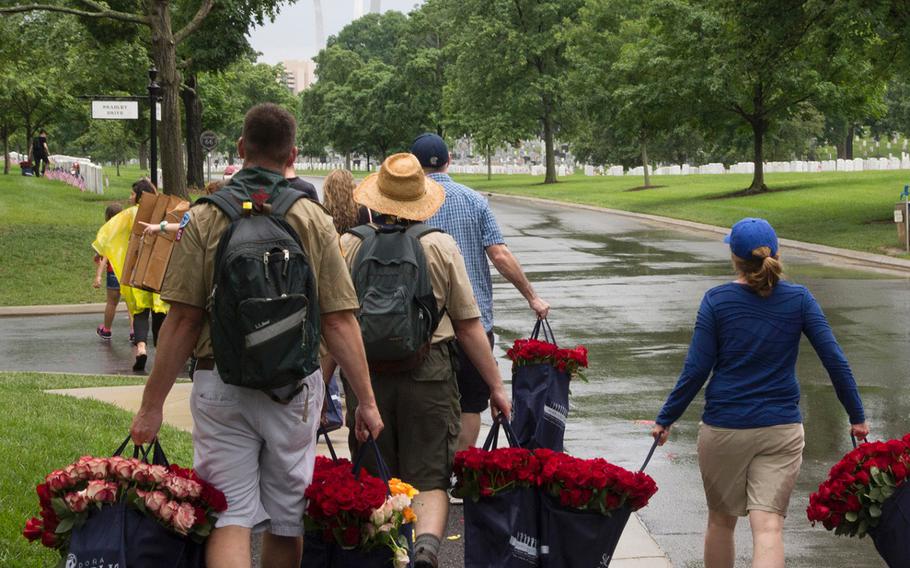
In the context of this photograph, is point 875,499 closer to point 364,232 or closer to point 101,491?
point 364,232

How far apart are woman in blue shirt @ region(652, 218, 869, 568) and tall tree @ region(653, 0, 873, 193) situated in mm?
22138

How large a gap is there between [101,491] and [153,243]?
257 inches

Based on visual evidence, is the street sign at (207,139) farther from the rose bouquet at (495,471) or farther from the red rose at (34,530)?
the red rose at (34,530)

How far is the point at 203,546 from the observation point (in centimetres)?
427

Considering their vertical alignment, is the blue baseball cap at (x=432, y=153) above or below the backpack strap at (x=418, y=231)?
above

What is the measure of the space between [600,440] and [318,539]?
5.07 metres

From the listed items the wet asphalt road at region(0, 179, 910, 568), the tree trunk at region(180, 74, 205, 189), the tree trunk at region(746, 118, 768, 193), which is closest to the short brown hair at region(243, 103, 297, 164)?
the wet asphalt road at region(0, 179, 910, 568)

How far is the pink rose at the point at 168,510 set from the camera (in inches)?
Answer: 158

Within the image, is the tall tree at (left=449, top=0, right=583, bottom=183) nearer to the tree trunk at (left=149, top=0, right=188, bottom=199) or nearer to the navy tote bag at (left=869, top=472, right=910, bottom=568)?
the tree trunk at (left=149, top=0, right=188, bottom=199)

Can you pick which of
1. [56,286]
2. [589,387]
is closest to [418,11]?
[56,286]

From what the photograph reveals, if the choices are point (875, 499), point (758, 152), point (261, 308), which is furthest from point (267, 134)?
point (758, 152)

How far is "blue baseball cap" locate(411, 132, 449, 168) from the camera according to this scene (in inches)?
269

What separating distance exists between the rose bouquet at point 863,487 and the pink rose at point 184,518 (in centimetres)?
228

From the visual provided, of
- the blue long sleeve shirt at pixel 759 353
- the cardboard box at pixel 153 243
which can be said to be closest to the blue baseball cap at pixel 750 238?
the blue long sleeve shirt at pixel 759 353
